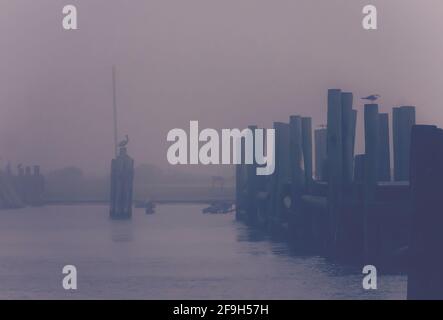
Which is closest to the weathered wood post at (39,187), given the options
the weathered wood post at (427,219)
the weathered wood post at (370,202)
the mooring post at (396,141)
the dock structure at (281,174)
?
the dock structure at (281,174)

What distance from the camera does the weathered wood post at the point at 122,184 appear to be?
4069 centimetres

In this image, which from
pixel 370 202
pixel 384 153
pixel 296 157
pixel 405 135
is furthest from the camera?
pixel 296 157

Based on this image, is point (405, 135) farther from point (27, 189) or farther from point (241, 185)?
point (27, 189)

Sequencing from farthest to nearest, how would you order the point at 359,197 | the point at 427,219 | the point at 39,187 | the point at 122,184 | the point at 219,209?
the point at 39,187 < the point at 219,209 < the point at 122,184 < the point at 359,197 < the point at 427,219

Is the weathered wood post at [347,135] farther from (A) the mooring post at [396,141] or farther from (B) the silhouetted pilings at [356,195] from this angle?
(A) the mooring post at [396,141]

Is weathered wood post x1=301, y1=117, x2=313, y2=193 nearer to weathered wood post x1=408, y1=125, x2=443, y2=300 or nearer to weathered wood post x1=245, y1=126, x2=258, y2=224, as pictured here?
weathered wood post x1=245, y1=126, x2=258, y2=224

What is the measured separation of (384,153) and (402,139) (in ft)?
1.63

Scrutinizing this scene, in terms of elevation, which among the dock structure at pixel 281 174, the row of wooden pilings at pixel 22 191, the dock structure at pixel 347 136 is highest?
the dock structure at pixel 347 136

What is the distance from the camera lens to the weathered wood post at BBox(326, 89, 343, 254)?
17.1 metres

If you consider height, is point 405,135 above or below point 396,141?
above

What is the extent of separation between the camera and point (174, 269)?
18.8 meters

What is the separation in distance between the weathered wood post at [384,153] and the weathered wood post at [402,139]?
16 centimetres

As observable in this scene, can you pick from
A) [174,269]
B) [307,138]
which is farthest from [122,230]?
[174,269]
